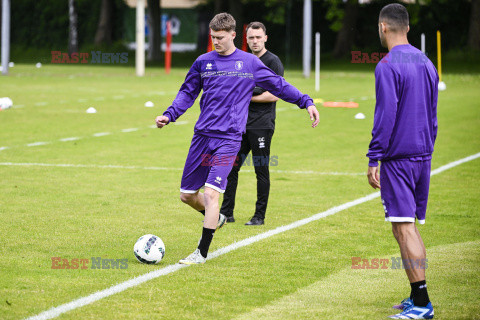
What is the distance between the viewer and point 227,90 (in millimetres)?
7777

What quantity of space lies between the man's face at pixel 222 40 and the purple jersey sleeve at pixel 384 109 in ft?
7.11

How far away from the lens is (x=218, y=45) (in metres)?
7.73

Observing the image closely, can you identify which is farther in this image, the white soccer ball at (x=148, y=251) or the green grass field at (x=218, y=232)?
the white soccer ball at (x=148, y=251)

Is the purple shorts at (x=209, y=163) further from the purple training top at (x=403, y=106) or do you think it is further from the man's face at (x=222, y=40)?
the purple training top at (x=403, y=106)

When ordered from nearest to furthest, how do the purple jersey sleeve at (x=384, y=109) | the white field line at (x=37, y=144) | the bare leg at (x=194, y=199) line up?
1. the purple jersey sleeve at (x=384, y=109)
2. the bare leg at (x=194, y=199)
3. the white field line at (x=37, y=144)

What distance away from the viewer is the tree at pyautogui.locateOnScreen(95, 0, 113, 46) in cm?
5831

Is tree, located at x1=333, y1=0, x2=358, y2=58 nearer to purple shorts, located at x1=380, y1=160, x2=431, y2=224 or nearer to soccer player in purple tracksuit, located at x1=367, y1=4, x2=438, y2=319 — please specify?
soccer player in purple tracksuit, located at x1=367, y1=4, x2=438, y2=319

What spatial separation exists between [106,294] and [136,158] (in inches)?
339

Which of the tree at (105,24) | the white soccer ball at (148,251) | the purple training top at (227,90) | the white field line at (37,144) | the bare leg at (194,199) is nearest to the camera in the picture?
the white soccer ball at (148,251)

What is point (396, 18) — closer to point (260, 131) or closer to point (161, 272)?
point (161, 272)

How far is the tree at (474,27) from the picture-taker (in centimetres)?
4325

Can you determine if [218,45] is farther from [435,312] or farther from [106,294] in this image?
[435,312]

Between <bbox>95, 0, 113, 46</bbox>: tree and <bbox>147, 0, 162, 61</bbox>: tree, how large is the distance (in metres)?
6.39

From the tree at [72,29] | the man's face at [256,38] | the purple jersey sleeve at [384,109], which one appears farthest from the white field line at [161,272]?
the tree at [72,29]
